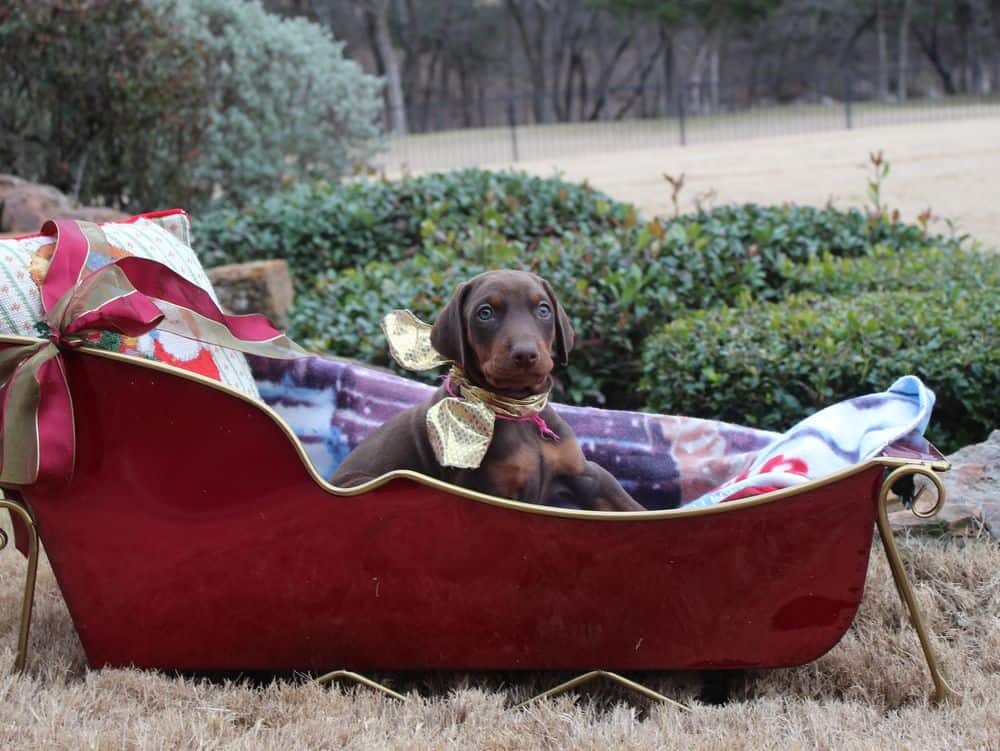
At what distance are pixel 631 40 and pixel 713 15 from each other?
24.4ft

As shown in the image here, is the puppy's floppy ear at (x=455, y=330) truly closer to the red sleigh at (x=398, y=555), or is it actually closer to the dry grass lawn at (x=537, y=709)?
the red sleigh at (x=398, y=555)

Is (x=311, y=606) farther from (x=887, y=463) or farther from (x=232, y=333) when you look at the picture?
(x=887, y=463)

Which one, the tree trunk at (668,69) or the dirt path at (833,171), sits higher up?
the tree trunk at (668,69)

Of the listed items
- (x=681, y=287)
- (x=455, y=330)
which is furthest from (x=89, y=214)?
(x=455, y=330)

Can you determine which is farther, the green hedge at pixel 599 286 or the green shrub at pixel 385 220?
A: the green shrub at pixel 385 220

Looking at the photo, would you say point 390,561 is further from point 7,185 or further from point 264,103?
point 264,103

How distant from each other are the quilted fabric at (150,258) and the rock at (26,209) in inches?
165

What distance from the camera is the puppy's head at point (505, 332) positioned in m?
2.66

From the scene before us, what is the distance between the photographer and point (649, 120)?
116 ft

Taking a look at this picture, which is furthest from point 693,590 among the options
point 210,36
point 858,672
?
point 210,36

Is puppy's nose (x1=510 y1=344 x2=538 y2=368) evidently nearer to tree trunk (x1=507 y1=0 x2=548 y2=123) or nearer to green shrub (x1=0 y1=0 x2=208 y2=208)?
green shrub (x1=0 y1=0 x2=208 y2=208)

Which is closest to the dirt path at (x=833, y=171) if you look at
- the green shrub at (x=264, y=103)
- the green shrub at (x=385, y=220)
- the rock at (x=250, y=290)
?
the green shrub at (x=385, y=220)

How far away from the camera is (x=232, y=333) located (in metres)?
3.15

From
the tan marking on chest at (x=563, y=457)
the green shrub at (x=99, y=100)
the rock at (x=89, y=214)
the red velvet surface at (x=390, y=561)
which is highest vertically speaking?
the green shrub at (x=99, y=100)
